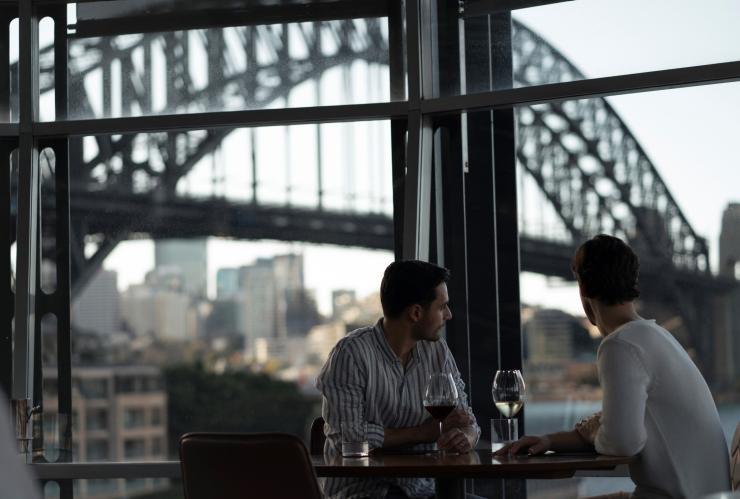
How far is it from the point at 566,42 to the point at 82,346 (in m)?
2.49

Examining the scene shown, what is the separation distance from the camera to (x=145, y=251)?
4.63 metres

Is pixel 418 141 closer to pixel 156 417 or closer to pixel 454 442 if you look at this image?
pixel 156 417

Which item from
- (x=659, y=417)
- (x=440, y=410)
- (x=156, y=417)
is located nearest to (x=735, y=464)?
(x=659, y=417)

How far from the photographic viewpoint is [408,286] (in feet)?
10.1

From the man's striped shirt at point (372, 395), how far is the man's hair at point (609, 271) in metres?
0.67

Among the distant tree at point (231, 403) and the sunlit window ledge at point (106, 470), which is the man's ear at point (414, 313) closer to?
the distant tree at point (231, 403)

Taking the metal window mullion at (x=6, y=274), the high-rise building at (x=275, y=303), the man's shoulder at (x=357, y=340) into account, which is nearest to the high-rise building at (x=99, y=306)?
the metal window mullion at (x=6, y=274)

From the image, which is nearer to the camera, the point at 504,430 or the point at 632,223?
the point at 504,430

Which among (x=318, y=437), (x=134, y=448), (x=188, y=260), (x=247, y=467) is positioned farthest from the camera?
(x=188, y=260)

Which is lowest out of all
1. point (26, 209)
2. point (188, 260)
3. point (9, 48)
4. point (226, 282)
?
point (226, 282)

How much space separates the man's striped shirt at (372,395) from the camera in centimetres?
282

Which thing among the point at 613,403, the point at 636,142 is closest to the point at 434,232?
the point at 636,142

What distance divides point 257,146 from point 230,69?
372mm

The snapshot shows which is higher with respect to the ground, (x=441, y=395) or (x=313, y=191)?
(x=313, y=191)
